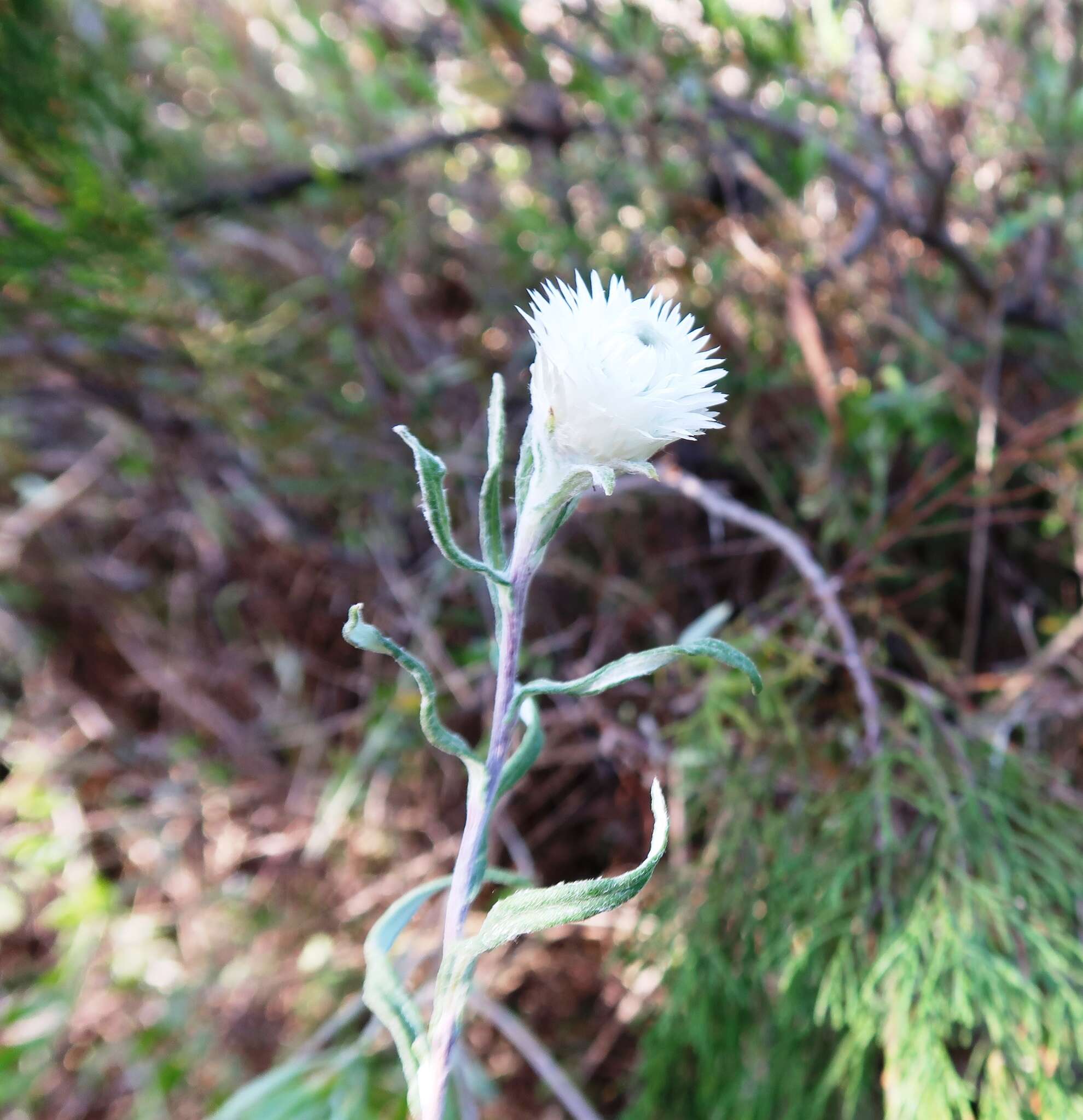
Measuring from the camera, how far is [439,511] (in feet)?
2.07

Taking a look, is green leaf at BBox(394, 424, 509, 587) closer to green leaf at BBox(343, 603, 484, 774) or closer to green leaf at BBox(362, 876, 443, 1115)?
green leaf at BBox(343, 603, 484, 774)

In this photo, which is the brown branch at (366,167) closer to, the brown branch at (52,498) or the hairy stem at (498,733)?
the brown branch at (52,498)

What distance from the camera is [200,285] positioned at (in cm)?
174

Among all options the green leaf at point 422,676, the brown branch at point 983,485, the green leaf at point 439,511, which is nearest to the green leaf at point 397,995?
the green leaf at point 422,676

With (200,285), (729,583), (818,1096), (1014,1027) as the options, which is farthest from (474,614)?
(1014,1027)

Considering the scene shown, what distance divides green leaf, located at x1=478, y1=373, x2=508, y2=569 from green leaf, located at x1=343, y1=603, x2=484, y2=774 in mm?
103

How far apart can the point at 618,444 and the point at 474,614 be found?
1170 millimetres

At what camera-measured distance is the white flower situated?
0.58m

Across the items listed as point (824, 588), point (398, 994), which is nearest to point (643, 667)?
point (398, 994)

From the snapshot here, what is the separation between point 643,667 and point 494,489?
0.18 m

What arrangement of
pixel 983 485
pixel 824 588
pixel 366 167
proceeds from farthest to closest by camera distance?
pixel 366 167 < pixel 983 485 < pixel 824 588

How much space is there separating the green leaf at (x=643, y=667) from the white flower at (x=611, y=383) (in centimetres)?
14

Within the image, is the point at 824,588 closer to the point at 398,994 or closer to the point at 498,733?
the point at 498,733

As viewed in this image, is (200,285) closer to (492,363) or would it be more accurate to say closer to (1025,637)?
(492,363)
